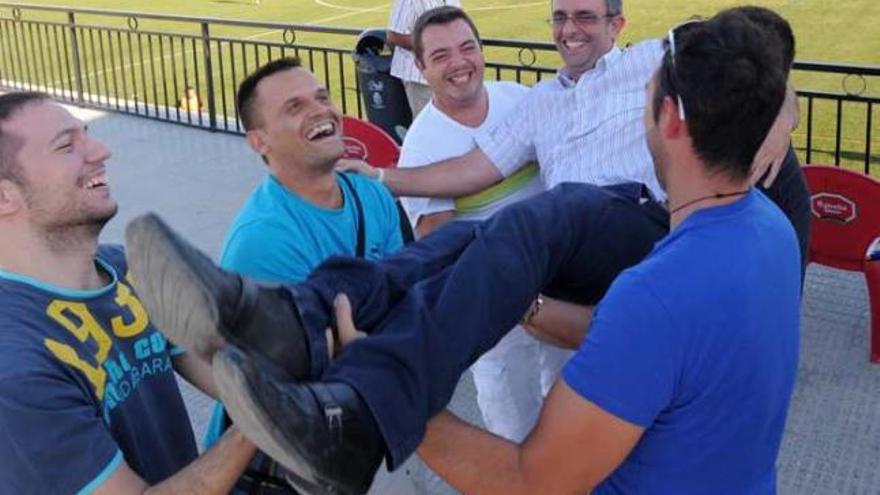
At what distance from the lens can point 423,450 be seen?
1.99 m

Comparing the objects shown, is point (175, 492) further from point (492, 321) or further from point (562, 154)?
point (562, 154)

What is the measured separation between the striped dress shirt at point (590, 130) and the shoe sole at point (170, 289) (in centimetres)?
131

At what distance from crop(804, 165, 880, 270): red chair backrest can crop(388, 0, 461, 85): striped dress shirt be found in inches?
106

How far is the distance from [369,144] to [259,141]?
2.60m

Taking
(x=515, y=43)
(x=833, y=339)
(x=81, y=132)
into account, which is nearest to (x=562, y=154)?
(x=81, y=132)

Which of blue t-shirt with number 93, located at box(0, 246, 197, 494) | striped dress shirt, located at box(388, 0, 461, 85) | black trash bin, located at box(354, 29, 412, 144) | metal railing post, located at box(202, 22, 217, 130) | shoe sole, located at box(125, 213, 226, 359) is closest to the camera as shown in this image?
shoe sole, located at box(125, 213, 226, 359)

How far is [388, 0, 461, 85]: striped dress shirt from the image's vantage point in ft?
22.4

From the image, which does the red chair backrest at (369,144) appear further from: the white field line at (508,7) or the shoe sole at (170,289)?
the white field line at (508,7)

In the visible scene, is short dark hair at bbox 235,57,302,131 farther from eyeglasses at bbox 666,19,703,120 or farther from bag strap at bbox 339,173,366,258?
eyeglasses at bbox 666,19,703,120

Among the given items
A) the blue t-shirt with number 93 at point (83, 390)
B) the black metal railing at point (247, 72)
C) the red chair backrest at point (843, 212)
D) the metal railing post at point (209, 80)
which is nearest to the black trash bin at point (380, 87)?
the black metal railing at point (247, 72)

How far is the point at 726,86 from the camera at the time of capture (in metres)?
1.75

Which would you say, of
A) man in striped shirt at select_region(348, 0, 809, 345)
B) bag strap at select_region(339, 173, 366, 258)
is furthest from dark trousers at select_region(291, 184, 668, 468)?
bag strap at select_region(339, 173, 366, 258)

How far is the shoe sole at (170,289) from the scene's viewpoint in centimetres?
184

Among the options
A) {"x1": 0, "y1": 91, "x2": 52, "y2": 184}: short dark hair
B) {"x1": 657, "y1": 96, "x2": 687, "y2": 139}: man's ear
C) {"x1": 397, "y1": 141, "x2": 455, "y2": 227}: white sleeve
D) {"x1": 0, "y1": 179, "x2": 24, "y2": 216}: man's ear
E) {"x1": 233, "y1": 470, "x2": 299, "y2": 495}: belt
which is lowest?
{"x1": 233, "y1": 470, "x2": 299, "y2": 495}: belt
